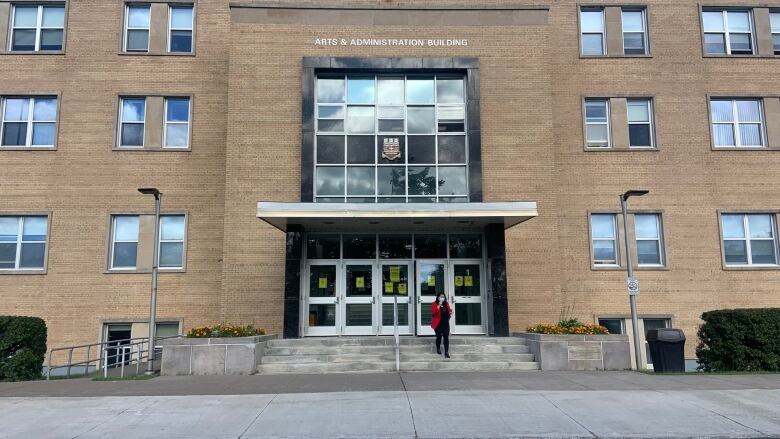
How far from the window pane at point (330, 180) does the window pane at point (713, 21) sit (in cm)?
1397

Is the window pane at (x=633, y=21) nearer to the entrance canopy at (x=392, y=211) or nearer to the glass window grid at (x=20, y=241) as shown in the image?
the entrance canopy at (x=392, y=211)

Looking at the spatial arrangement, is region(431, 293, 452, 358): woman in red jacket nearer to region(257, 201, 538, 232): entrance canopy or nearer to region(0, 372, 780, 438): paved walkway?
region(0, 372, 780, 438): paved walkway

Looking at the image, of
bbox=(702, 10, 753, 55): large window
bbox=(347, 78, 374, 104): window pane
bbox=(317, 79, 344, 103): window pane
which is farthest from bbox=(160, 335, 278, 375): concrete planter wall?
bbox=(702, 10, 753, 55): large window

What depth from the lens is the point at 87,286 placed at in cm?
1928

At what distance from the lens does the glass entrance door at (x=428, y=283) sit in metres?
18.5

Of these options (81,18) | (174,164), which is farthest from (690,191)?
(81,18)

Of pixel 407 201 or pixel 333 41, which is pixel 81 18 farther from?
pixel 407 201

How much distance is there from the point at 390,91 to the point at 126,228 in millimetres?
9742

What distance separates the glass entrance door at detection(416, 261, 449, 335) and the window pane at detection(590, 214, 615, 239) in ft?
17.8

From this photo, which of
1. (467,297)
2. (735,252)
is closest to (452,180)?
(467,297)

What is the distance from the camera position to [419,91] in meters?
19.1

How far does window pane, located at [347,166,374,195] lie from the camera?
18328 mm

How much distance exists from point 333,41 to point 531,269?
373 inches

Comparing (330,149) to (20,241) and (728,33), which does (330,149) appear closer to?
(20,241)
